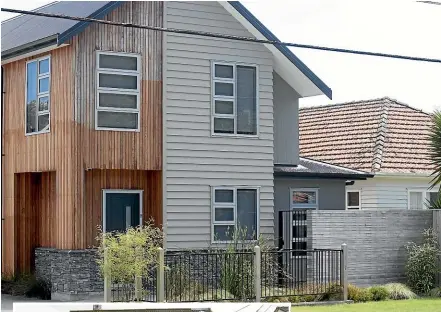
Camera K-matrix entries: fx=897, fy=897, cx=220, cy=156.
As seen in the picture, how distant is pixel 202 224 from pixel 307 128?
1363 cm

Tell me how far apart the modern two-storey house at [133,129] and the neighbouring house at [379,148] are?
663cm

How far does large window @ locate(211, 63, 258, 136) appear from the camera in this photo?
2294cm

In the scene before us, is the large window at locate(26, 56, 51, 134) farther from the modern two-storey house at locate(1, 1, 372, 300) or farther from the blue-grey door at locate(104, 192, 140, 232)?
the blue-grey door at locate(104, 192, 140, 232)

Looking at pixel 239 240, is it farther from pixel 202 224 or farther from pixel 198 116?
pixel 198 116

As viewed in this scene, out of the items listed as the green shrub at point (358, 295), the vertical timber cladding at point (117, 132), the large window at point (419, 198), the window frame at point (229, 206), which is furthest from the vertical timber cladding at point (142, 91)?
the large window at point (419, 198)

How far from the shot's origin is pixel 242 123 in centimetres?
2333

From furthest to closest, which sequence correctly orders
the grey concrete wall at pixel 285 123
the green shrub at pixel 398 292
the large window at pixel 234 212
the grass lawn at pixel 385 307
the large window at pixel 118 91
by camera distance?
1. the grey concrete wall at pixel 285 123
2. the large window at pixel 234 212
3. the green shrub at pixel 398 292
4. the large window at pixel 118 91
5. the grass lawn at pixel 385 307

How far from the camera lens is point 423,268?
73.7 feet

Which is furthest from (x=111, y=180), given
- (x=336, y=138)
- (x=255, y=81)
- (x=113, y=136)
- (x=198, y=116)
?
(x=336, y=138)

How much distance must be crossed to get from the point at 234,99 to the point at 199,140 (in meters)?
1.55

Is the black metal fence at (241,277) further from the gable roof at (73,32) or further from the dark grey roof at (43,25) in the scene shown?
the dark grey roof at (43,25)

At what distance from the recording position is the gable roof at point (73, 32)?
67.3 ft

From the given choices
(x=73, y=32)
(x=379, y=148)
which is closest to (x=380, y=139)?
(x=379, y=148)

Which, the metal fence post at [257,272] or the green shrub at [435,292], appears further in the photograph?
the green shrub at [435,292]
